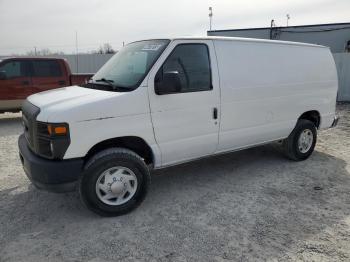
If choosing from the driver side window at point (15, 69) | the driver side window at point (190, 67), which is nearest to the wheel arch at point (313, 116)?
the driver side window at point (190, 67)

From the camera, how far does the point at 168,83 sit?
3.80 metres

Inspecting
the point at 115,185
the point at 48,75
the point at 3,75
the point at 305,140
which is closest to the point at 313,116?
the point at 305,140

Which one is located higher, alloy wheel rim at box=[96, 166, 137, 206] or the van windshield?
the van windshield

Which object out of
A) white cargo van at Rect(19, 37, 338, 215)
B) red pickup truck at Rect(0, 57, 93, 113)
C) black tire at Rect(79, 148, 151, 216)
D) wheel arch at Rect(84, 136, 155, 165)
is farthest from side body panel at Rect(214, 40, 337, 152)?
red pickup truck at Rect(0, 57, 93, 113)

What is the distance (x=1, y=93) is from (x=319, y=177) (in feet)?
27.9

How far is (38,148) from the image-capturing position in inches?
140

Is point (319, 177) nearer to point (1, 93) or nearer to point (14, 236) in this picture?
point (14, 236)

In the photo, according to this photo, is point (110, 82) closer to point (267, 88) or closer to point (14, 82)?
point (267, 88)

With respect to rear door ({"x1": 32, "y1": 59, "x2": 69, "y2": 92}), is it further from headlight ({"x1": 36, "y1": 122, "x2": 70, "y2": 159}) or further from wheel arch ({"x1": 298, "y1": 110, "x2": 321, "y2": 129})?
wheel arch ({"x1": 298, "y1": 110, "x2": 321, "y2": 129})

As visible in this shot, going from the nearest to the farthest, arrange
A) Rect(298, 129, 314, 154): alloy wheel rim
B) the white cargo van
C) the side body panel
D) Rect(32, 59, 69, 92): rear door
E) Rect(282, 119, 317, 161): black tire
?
the white cargo van, the side body panel, Rect(282, 119, 317, 161): black tire, Rect(298, 129, 314, 154): alloy wheel rim, Rect(32, 59, 69, 92): rear door

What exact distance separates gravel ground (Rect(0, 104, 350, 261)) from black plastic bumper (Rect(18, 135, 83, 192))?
0.50 metres

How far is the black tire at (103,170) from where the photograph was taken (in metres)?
3.63

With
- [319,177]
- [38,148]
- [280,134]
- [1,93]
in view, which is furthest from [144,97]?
[1,93]

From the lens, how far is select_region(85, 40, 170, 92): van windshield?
155 inches
